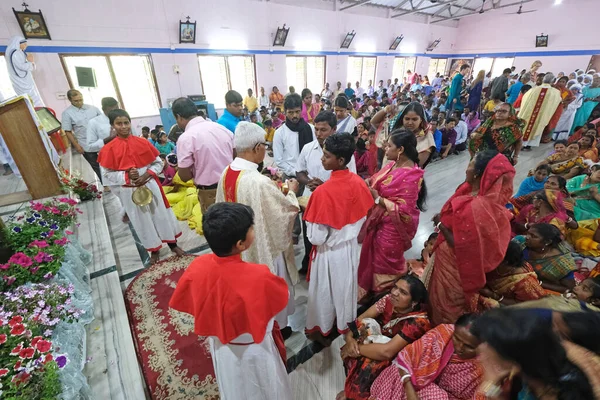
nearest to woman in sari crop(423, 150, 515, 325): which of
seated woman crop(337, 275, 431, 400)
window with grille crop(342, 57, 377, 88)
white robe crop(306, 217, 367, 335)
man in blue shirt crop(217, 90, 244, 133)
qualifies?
seated woman crop(337, 275, 431, 400)

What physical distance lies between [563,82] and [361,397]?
9.38 meters

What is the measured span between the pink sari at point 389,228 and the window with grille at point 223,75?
10.0 meters

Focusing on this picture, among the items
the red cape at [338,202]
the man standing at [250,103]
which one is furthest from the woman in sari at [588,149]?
the man standing at [250,103]

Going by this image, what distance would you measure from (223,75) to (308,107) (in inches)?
240

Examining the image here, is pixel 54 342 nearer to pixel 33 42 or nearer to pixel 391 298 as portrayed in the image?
pixel 391 298

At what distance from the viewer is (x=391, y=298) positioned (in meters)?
1.86

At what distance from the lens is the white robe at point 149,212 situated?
2.73 m

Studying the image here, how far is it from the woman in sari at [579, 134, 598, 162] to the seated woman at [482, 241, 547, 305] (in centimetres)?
368

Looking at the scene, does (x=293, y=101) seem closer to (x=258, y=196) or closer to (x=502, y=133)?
(x=258, y=196)

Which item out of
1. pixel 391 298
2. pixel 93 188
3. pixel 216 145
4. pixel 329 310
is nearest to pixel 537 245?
pixel 391 298

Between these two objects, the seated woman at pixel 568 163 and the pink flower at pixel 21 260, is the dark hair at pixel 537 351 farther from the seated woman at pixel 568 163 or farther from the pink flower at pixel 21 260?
the seated woman at pixel 568 163

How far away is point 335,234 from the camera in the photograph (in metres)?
1.82

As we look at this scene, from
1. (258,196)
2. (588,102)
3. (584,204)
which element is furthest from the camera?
(588,102)

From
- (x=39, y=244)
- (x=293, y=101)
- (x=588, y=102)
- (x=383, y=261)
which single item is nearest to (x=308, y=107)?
(x=293, y=101)
